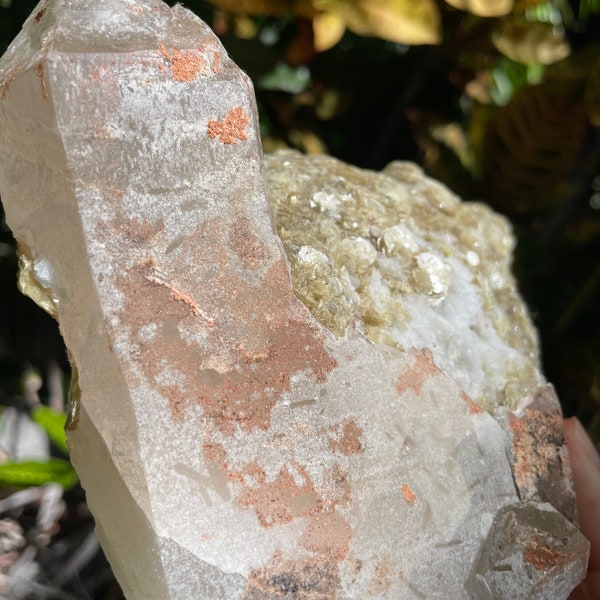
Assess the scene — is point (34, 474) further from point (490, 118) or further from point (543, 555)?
point (490, 118)

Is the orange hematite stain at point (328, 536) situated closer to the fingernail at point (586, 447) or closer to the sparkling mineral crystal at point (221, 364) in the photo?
the sparkling mineral crystal at point (221, 364)

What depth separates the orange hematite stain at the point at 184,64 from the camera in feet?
2.43

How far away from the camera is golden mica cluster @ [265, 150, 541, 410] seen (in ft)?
2.81

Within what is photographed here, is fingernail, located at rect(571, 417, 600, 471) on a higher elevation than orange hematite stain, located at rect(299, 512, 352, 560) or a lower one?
lower

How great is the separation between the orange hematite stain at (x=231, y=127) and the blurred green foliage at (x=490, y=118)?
637 mm

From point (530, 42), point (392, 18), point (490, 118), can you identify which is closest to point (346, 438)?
point (392, 18)

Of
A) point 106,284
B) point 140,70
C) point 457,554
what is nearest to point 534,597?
point 457,554

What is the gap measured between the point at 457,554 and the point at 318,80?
119cm

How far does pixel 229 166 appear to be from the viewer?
0.78m

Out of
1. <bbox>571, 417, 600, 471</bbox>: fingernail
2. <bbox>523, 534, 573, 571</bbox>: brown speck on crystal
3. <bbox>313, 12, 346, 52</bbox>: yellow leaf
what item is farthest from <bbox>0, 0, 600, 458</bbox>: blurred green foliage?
<bbox>523, 534, 573, 571</bbox>: brown speck on crystal

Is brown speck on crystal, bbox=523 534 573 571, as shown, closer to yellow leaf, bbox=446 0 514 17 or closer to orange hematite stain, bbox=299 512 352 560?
orange hematite stain, bbox=299 512 352 560

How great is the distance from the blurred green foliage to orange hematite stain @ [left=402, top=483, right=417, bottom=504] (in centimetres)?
71

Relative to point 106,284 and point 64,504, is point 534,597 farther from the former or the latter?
point 64,504

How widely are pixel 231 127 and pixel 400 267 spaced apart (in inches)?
11.8
